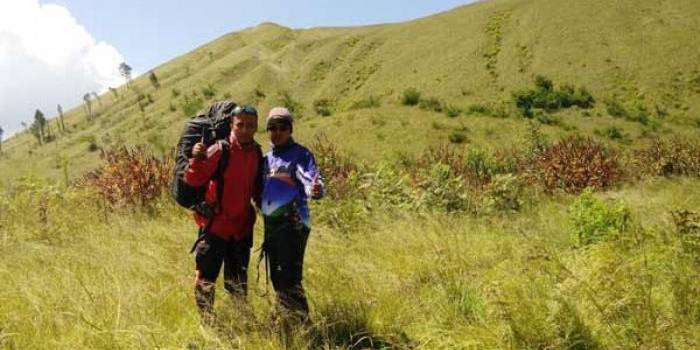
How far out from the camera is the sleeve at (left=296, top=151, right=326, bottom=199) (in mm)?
3570

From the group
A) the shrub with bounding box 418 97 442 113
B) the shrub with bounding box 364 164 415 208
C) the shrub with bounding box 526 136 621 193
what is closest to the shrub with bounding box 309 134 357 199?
the shrub with bounding box 364 164 415 208

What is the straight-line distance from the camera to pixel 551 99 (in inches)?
1766

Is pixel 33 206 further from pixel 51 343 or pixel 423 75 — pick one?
pixel 423 75

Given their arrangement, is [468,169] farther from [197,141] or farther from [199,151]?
[199,151]

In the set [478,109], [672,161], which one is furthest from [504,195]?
[478,109]

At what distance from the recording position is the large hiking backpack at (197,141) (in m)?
3.60

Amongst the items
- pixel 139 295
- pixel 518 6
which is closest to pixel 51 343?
pixel 139 295

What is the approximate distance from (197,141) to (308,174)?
782 mm

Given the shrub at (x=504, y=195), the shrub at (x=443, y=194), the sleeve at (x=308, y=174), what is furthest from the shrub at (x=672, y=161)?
the sleeve at (x=308, y=174)

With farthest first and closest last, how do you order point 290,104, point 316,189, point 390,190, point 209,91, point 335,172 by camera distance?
point 209,91 < point 290,104 < point 335,172 < point 390,190 < point 316,189

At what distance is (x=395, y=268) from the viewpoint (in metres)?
5.23

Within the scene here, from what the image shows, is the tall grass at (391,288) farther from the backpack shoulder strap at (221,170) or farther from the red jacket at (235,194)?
the backpack shoulder strap at (221,170)

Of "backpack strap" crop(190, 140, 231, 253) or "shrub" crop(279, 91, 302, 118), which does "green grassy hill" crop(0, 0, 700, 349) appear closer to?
"backpack strap" crop(190, 140, 231, 253)

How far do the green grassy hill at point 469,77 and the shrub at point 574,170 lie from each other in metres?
15.7
